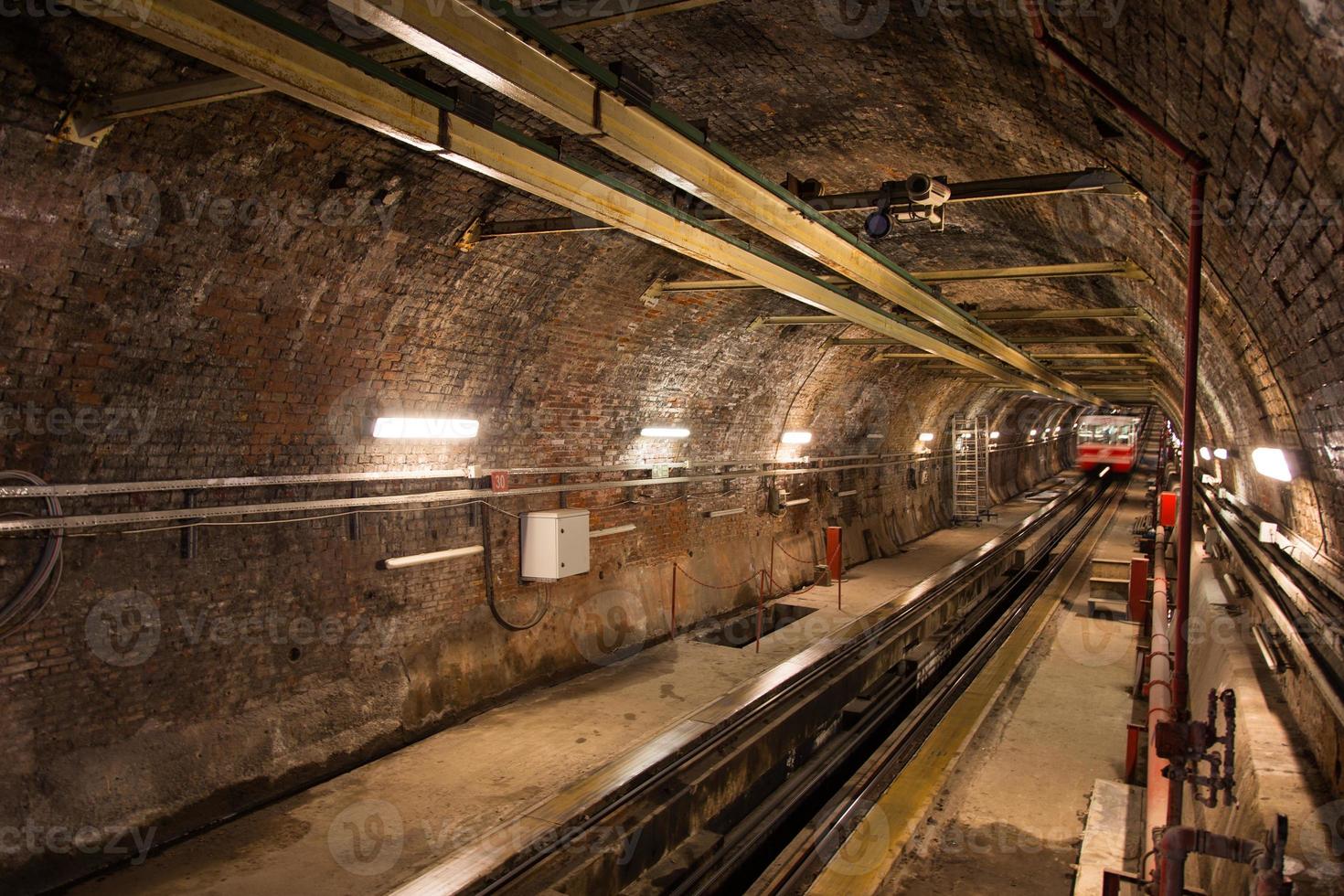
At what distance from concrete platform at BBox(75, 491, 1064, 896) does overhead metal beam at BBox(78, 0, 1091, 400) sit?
4332mm

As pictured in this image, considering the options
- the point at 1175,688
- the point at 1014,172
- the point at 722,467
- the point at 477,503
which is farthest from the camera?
the point at 722,467

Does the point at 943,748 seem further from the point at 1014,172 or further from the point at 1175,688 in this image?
the point at 1014,172

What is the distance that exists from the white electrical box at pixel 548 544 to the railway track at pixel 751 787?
7.39 ft

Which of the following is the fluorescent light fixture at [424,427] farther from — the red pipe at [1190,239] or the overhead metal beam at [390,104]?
the red pipe at [1190,239]

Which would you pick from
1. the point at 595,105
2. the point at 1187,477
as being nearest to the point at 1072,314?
the point at 1187,477

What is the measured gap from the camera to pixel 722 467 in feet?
45.6

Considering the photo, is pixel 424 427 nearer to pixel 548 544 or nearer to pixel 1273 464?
pixel 548 544

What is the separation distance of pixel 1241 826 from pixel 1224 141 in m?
3.54

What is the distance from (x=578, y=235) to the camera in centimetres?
829

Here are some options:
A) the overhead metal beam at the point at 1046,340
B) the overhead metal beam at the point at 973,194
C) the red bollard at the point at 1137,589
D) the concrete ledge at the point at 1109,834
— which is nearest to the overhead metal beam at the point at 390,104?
the overhead metal beam at the point at 973,194

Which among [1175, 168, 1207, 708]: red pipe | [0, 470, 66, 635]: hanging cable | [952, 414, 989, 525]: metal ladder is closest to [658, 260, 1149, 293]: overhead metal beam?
→ [1175, 168, 1207, 708]: red pipe

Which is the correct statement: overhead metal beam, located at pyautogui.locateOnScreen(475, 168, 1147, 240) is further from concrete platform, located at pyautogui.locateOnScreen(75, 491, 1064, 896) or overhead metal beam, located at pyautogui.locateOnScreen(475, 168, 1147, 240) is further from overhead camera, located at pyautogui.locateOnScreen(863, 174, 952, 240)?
concrete platform, located at pyautogui.locateOnScreen(75, 491, 1064, 896)

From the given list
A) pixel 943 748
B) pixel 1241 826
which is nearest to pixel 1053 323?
pixel 943 748

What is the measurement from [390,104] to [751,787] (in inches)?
258
